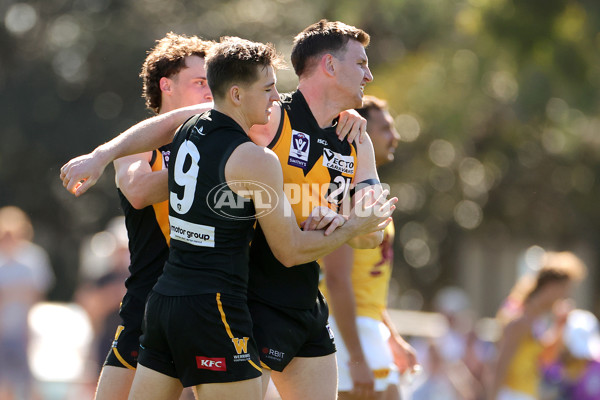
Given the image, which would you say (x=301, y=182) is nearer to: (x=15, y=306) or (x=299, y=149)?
(x=299, y=149)

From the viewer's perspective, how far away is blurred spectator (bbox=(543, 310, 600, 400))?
9914mm

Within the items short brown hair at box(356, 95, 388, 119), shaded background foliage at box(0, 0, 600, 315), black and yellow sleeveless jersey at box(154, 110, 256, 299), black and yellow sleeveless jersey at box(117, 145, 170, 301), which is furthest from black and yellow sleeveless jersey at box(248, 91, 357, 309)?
shaded background foliage at box(0, 0, 600, 315)

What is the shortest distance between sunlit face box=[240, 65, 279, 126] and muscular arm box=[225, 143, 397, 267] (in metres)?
0.24

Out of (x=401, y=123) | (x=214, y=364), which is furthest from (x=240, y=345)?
(x=401, y=123)

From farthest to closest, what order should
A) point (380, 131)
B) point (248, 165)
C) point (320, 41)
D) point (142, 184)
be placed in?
1. point (380, 131)
2. point (320, 41)
3. point (142, 184)
4. point (248, 165)

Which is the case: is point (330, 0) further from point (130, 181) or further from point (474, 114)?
point (130, 181)

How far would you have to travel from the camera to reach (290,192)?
187 inches

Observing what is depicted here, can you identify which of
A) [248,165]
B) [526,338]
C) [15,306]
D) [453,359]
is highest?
[248,165]

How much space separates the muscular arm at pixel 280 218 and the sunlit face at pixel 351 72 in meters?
0.71

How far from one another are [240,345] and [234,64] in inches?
49.6

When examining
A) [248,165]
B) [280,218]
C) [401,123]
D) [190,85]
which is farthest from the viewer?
[401,123]

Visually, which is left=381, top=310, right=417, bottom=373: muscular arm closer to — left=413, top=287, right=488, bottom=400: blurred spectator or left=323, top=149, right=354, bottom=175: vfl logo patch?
left=323, top=149, right=354, bottom=175: vfl logo patch

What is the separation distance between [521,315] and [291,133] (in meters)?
4.40

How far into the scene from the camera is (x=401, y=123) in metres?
19.2
